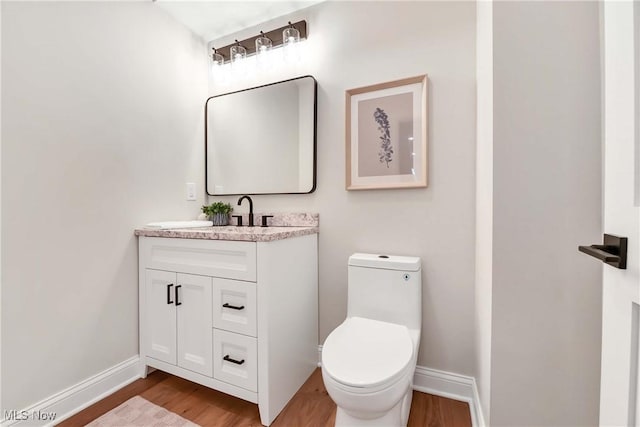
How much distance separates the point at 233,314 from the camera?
1.37 m

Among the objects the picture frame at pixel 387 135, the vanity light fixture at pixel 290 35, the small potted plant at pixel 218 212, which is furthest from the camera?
the small potted plant at pixel 218 212

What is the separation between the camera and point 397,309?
1.42m

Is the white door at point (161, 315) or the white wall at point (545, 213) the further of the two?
the white door at point (161, 315)

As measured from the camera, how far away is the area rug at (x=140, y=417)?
1292 mm

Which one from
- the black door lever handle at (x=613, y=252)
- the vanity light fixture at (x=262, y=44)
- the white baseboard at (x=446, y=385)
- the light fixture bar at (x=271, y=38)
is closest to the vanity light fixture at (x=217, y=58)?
the light fixture bar at (x=271, y=38)

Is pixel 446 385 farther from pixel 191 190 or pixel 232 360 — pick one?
pixel 191 190

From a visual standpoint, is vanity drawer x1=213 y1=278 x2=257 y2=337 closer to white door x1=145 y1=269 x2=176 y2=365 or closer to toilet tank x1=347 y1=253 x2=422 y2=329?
white door x1=145 y1=269 x2=176 y2=365

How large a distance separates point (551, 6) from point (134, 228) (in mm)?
2162

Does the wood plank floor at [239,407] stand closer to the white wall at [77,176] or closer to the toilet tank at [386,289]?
the white wall at [77,176]

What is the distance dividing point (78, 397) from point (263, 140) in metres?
1.74

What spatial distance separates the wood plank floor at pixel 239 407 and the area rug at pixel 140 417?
0.03 m

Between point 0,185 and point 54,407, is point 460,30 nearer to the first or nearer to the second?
point 0,185

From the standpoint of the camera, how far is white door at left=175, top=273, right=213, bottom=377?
4.69ft

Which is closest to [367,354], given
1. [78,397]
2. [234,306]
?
[234,306]
